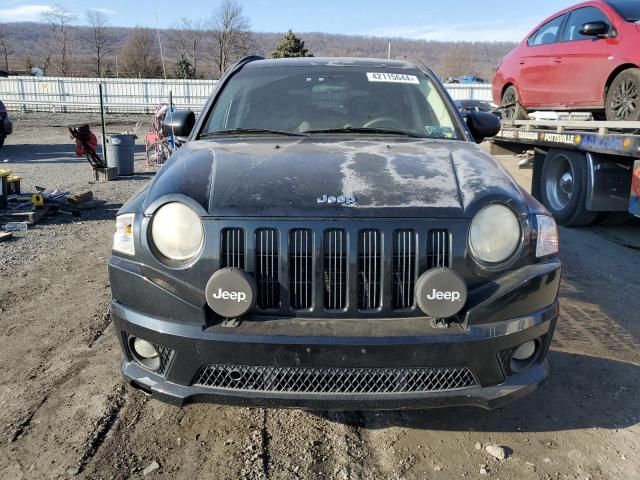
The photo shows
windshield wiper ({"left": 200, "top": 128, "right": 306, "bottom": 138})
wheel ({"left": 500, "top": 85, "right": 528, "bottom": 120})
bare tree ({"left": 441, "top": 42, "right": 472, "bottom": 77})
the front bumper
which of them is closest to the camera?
the front bumper

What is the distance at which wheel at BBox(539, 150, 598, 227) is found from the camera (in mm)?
7250

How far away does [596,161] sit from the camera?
682cm

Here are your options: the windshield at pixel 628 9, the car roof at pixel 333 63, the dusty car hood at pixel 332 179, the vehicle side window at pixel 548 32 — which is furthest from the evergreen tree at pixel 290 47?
the dusty car hood at pixel 332 179

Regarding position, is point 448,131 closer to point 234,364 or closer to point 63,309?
point 234,364

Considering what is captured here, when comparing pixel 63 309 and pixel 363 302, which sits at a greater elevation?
pixel 363 302

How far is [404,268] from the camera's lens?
8.06ft

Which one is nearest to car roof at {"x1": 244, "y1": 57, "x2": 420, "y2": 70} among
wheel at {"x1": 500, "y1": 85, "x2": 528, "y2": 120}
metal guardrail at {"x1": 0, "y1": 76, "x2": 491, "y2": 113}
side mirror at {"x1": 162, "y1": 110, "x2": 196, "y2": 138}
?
side mirror at {"x1": 162, "y1": 110, "x2": 196, "y2": 138}

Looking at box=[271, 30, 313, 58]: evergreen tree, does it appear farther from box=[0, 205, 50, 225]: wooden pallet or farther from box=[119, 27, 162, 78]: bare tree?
box=[0, 205, 50, 225]: wooden pallet

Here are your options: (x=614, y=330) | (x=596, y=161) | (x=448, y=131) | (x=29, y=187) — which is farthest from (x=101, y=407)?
(x=29, y=187)

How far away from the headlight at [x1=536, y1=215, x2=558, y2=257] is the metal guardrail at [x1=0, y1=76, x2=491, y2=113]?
107 ft

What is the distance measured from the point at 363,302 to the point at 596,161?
552 cm

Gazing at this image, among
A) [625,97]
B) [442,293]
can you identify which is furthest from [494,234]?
[625,97]

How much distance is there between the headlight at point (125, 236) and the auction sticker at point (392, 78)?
219 cm

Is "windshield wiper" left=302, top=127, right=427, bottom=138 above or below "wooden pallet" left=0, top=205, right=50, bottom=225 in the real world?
above
